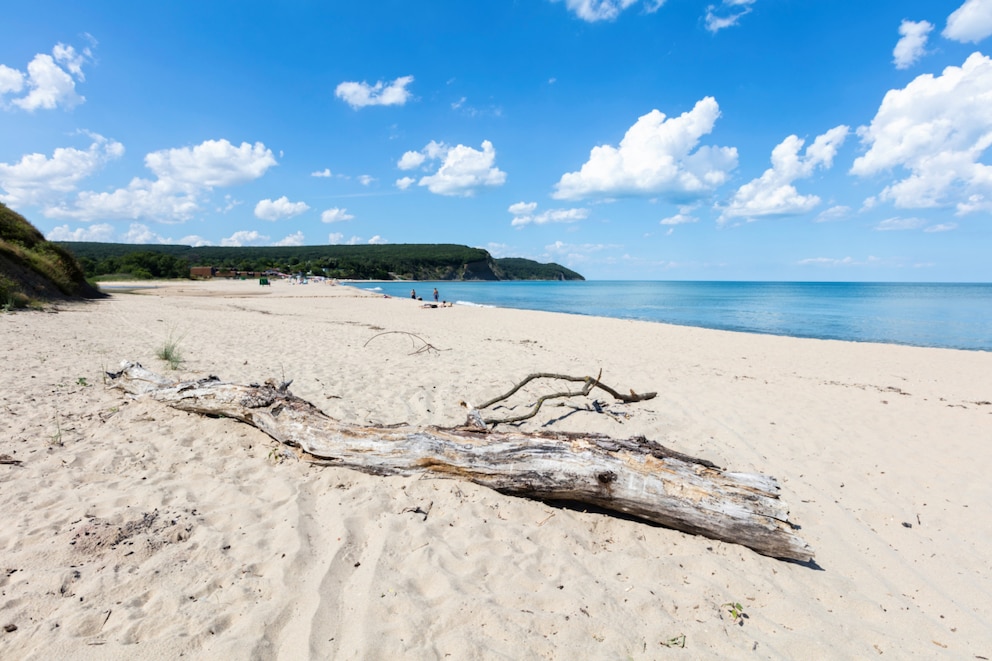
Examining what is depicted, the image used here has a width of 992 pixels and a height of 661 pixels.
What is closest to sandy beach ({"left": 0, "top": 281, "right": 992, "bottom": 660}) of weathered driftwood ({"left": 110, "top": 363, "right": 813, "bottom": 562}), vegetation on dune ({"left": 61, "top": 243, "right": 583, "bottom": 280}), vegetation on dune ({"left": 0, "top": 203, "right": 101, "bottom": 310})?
weathered driftwood ({"left": 110, "top": 363, "right": 813, "bottom": 562})

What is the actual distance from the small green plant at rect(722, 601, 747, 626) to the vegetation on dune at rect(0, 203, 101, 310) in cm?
1770

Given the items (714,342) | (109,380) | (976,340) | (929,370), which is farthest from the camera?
(976,340)

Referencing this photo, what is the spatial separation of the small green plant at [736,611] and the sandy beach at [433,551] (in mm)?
29

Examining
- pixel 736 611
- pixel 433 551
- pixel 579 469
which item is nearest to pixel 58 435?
pixel 433 551

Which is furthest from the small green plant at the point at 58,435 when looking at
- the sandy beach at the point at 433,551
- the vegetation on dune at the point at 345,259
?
the vegetation on dune at the point at 345,259

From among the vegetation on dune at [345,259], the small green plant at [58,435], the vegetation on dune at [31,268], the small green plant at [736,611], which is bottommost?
the small green plant at [736,611]

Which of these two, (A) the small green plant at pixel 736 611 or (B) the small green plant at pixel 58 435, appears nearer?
(A) the small green plant at pixel 736 611

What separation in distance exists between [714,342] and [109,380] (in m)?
16.7

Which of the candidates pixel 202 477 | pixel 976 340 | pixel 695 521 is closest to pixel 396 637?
pixel 695 521

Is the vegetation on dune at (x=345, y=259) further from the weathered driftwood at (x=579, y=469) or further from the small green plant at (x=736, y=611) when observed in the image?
the small green plant at (x=736, y=611)

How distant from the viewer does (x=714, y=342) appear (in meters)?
16.8

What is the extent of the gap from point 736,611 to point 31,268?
78.8ft

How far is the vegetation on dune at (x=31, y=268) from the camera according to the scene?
48.2ft

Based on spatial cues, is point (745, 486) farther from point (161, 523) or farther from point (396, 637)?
point (161, 523)
